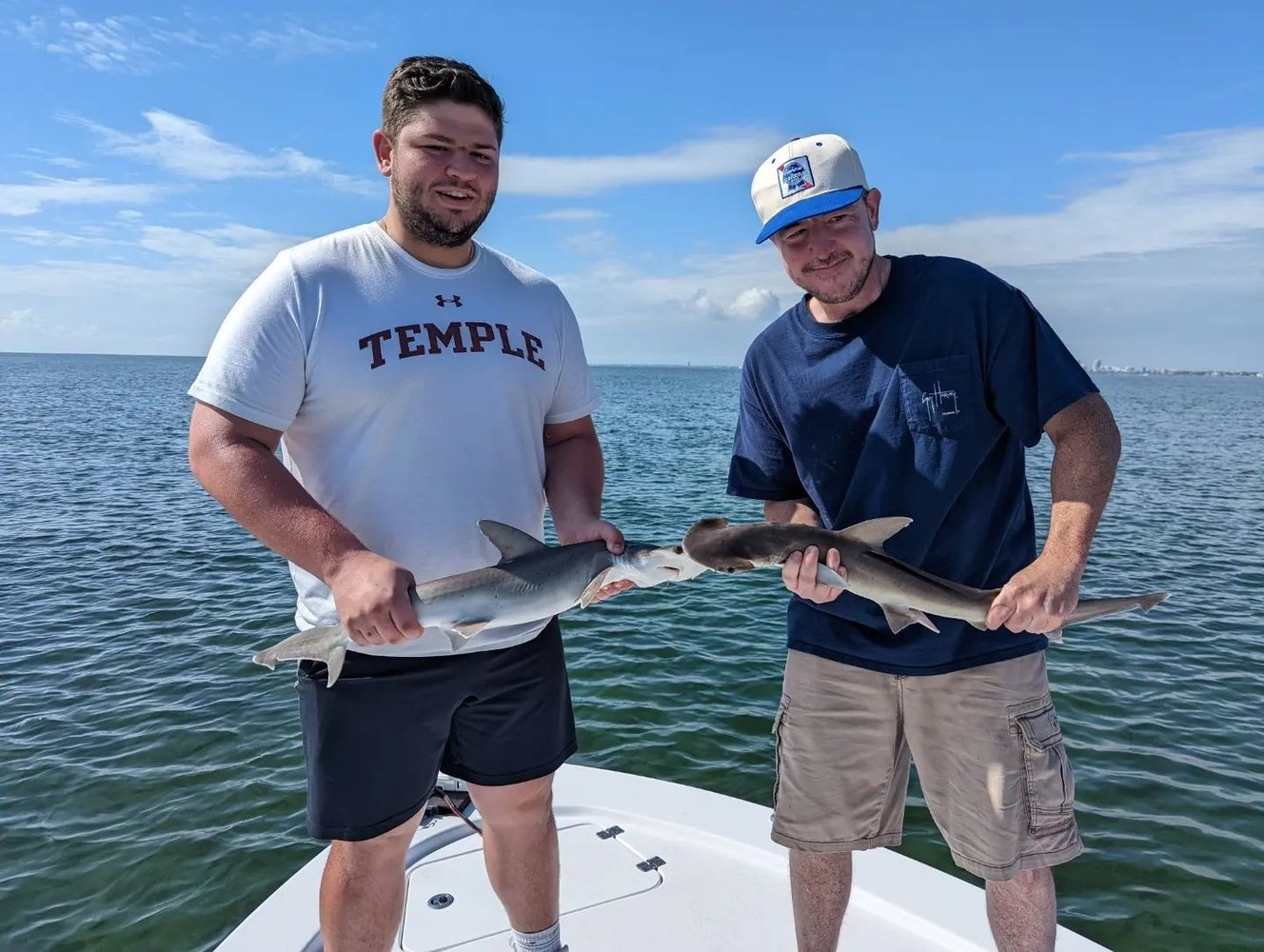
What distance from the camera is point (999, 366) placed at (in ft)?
11.0

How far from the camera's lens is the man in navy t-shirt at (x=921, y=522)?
130 inches

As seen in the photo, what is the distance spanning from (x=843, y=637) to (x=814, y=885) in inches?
43.2

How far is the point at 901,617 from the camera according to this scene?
10.7 feet

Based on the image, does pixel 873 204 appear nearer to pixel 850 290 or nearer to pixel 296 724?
pixel 850 290

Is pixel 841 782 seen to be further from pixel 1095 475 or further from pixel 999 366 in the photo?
pixel 999 366

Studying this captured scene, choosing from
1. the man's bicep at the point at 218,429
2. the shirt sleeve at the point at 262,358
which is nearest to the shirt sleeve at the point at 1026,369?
the shirt sleeve at the point at 262,358

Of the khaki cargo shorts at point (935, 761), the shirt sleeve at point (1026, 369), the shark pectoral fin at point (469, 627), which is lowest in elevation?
the khaki cargo shorts at point (935, 761)

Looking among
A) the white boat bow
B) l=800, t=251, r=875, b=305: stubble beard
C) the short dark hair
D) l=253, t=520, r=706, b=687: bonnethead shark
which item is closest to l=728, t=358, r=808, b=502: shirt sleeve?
l=800, t=251, r=875, b=305: stubble beard

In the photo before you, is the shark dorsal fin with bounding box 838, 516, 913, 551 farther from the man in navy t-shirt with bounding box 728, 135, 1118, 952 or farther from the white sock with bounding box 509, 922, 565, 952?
the white sock with bounding box 509, 922, 565, 952

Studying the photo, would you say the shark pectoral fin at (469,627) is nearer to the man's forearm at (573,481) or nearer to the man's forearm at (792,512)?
the man's forearm at (573,481)

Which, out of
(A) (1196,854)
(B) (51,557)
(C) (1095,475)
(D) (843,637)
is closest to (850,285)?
(C) (1095,475)

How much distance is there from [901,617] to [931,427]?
76cm

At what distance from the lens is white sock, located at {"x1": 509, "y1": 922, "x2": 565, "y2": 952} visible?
3.71m

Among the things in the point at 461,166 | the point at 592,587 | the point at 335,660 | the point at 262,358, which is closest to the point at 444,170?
the point at 461,166
